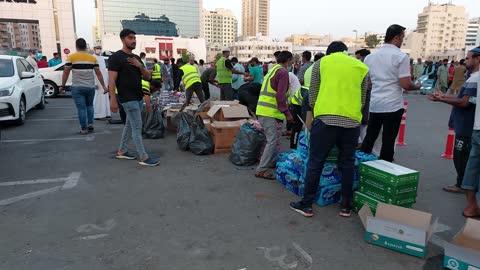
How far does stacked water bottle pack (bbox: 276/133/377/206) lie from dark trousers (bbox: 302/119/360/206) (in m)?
0.24

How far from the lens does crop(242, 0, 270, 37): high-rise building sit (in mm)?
178425

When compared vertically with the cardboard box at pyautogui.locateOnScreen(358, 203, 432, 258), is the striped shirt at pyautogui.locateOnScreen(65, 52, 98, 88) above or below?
above

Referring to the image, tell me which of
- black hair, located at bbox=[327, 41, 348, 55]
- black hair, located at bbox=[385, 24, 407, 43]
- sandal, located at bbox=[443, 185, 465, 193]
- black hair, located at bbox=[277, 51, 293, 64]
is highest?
black hair, located at bbox=[385, 24, 407, 43]

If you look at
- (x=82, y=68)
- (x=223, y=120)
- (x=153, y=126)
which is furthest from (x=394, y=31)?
(x=82, y=68)

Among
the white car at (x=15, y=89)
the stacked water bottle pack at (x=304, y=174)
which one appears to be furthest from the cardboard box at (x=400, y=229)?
the white car at (x=15, y=89)

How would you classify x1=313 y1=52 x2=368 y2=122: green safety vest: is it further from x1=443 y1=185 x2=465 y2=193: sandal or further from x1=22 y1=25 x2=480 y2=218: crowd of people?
x1=443 y1=185 x2=465 y2=193: sandal

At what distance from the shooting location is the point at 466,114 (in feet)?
13.5

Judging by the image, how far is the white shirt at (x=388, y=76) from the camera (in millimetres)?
4332

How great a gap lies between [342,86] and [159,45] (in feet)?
319

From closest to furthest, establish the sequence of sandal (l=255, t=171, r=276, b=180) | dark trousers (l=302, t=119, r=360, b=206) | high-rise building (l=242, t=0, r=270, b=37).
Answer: dark trousers (l=302, t=119, r=360, b=206)
sandal (l=255, t=171, r=276, b=180)
high-rise building (l=242, t=0, r=270, b=37)

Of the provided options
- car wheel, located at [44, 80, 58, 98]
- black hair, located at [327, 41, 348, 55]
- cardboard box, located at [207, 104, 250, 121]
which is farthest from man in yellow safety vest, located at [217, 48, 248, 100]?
car wheel, located at [44, 80, 58, 98]

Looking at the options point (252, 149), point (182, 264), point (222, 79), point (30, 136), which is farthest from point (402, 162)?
point (30, 136)

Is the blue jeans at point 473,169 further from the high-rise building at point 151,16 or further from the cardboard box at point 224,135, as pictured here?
the high-rise building at point 151,16

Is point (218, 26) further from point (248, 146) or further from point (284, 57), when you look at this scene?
point (284, 57)
